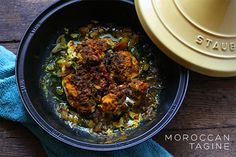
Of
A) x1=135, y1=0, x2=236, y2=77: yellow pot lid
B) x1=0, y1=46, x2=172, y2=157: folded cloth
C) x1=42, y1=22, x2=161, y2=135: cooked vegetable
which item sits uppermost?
x1=135, y1=0, x2=236, y2=77: yellow pot lid

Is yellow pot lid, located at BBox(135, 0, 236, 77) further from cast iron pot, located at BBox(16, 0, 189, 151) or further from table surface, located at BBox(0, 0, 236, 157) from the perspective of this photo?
table surface, located at BBox(0, 0, 236, 157)

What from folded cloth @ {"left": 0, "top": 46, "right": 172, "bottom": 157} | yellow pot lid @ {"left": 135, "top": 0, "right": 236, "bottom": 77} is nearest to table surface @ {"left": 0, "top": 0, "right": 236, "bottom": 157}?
folded cloth @ {"left": 0, "top": 46, "right": 172, "bottom": 157}

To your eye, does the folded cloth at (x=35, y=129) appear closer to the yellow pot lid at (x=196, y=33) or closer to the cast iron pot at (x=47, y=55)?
the cast iron pot at (x=47, y=55)

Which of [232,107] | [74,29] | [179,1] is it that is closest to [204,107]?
[232,107]

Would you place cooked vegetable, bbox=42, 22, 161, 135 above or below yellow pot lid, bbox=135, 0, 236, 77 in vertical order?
below

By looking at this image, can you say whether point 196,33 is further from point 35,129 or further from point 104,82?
point 35,129

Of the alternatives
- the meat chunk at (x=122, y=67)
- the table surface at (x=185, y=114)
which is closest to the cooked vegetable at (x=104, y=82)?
the meat chunk at (x=122, y=67)

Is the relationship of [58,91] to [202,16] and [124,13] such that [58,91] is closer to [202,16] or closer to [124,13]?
[124,13]
